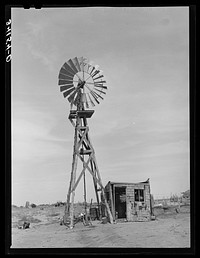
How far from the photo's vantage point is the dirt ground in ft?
14.6

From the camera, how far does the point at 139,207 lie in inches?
178

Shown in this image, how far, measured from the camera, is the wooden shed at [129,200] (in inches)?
176

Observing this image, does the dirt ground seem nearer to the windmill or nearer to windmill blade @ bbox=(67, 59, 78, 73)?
the windmill

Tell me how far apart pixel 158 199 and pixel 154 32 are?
4.10ft

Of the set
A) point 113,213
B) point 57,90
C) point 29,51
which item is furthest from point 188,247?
point 29,51

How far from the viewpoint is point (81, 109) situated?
4516mm

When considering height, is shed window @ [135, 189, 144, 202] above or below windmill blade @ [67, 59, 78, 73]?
below

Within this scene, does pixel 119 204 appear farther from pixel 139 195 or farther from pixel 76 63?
pixel 76 63

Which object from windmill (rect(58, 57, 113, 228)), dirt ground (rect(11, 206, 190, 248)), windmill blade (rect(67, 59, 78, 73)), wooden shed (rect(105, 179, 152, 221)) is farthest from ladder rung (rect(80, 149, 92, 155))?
windmill blade (rect(67, 59, 78, 73))

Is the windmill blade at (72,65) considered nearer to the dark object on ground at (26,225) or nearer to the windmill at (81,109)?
the windmill at (81,109)

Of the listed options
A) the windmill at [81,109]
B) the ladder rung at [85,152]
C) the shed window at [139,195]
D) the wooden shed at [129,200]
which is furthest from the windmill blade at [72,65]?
the shed window at [139,195]

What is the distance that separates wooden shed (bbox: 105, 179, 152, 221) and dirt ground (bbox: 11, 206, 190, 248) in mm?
68

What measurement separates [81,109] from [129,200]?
2.57ft
